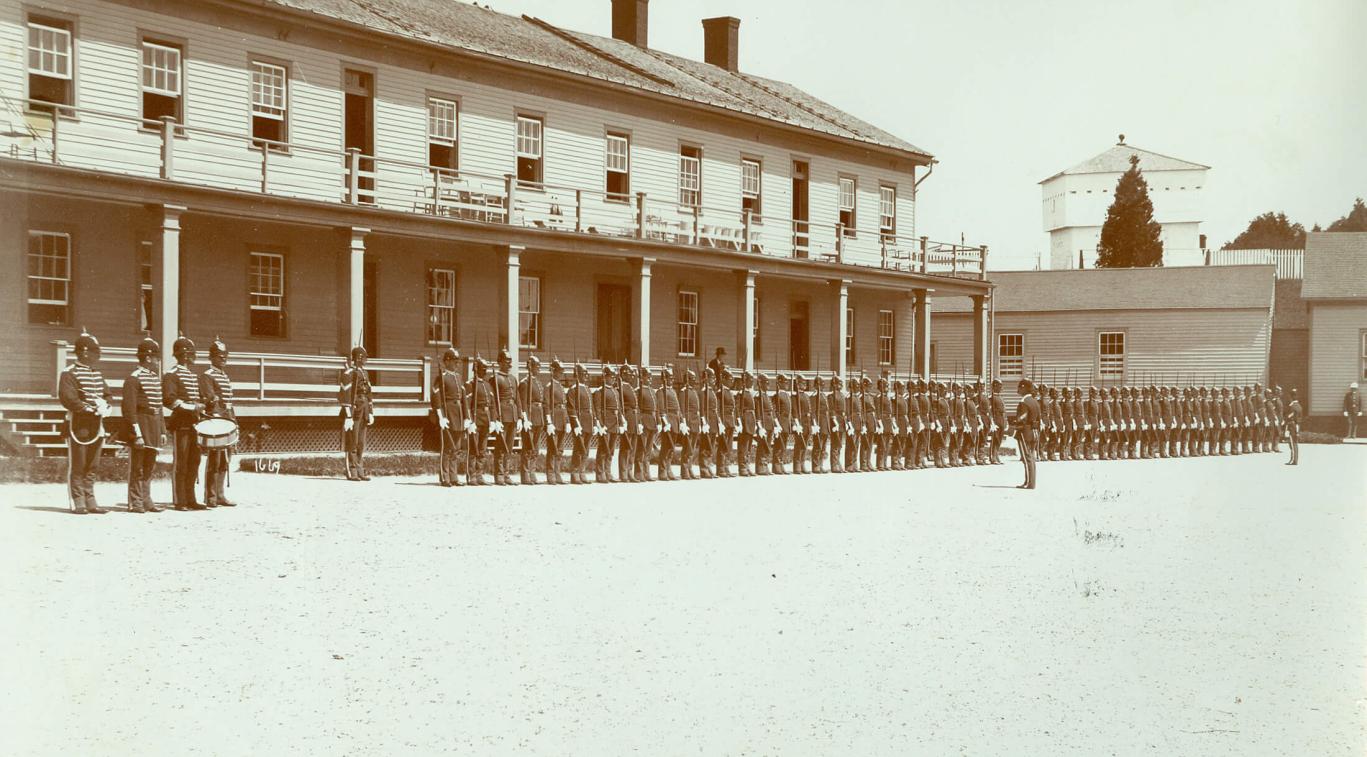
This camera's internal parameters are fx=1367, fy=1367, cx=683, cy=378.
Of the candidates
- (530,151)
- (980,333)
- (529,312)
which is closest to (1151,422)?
(980,333)

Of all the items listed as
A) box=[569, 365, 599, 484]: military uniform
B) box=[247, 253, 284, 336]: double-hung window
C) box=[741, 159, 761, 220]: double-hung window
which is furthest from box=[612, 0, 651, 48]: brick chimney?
box=[569, 365, 599, 484]: military uniform

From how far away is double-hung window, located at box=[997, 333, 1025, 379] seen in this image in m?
48.9

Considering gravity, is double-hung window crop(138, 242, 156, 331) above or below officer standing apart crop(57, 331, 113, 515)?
above

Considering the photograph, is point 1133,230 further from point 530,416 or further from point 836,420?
point 530,416

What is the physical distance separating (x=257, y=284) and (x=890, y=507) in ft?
43.7

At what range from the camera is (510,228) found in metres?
26.4

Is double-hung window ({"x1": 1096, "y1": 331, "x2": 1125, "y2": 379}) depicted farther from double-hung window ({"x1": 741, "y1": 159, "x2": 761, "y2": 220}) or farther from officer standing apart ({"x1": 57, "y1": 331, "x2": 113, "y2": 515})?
officer standing apart ({"x1": 57, "y1": 331, "x2": 113, "y2": 515})

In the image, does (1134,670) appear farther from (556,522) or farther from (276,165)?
(276,165)

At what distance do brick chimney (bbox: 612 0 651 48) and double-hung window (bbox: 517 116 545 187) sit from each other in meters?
8.37

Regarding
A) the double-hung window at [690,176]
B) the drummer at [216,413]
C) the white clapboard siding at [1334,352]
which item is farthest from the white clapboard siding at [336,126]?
the white clapboard siding at [1334,352]

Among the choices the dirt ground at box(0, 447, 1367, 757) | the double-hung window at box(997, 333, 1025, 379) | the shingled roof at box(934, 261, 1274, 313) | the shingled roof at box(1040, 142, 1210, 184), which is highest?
the shingled roof at box(1040, 142, 1210, 184)

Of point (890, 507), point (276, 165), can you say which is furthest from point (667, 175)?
point (890, 507)

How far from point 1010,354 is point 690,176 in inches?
781

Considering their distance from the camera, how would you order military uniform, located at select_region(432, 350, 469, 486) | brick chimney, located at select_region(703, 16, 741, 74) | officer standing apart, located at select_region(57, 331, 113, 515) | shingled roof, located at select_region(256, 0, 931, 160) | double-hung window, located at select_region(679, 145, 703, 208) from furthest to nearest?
brick chimney, located at select_region(703, 16, 741, 74)
double-hung window, located at select_region(679, 145, 703, 208)
shingled roof, located at select_region(256, 0, 931, 160)
military uniform, located at select_region(432, 350, 469, 486)
officer standing apart, located at select_region(57, 331, 113, 515)
